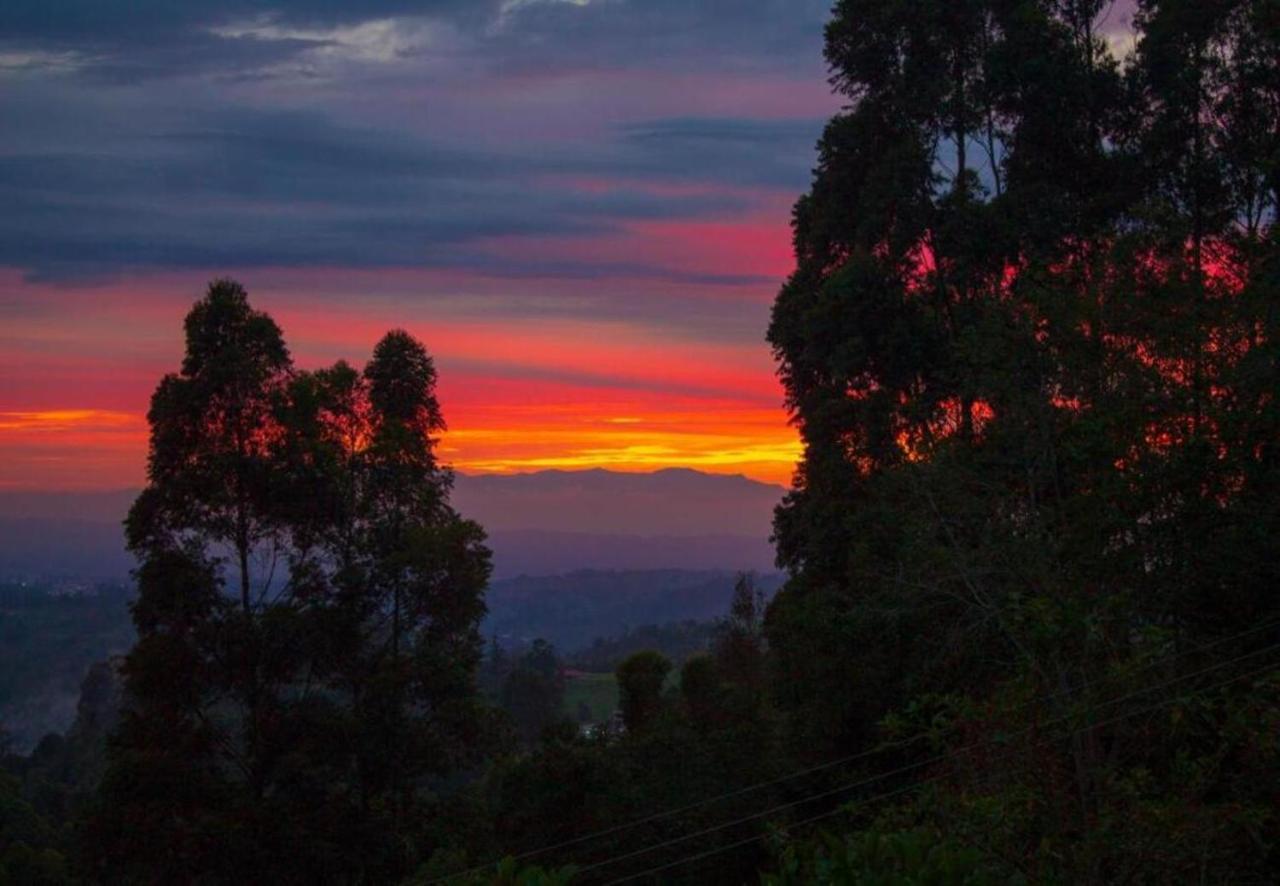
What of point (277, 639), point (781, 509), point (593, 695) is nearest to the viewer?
point (277, 639)

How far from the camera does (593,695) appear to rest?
93188mm

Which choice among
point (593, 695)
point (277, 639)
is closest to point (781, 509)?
point (277, 639)

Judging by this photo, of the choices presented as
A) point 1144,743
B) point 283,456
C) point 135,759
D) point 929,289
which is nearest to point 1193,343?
point 1144,743

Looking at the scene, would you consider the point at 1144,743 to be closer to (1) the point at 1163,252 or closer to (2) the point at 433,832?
(1) the point at 1163,252

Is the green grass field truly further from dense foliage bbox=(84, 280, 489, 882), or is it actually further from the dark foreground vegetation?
dense foliage bbox=(84, 280, 489, 882)

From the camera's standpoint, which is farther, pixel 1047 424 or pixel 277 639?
pixel 277 639

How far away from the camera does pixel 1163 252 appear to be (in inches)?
540

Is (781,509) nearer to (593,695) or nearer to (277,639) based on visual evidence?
(277,639)

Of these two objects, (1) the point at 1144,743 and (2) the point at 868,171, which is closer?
(1) the point at 1144,743

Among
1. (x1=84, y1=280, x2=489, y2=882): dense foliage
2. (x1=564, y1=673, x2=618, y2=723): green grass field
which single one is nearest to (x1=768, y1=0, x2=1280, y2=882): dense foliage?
(x1=84, y1=280, x2=489, y2=882): dense foliage

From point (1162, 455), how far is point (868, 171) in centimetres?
900

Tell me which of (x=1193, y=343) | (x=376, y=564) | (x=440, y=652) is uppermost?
(x=1193, y=343)

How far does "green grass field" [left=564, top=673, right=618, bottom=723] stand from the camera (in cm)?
8412

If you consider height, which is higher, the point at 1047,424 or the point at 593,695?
the point at 1047,424
